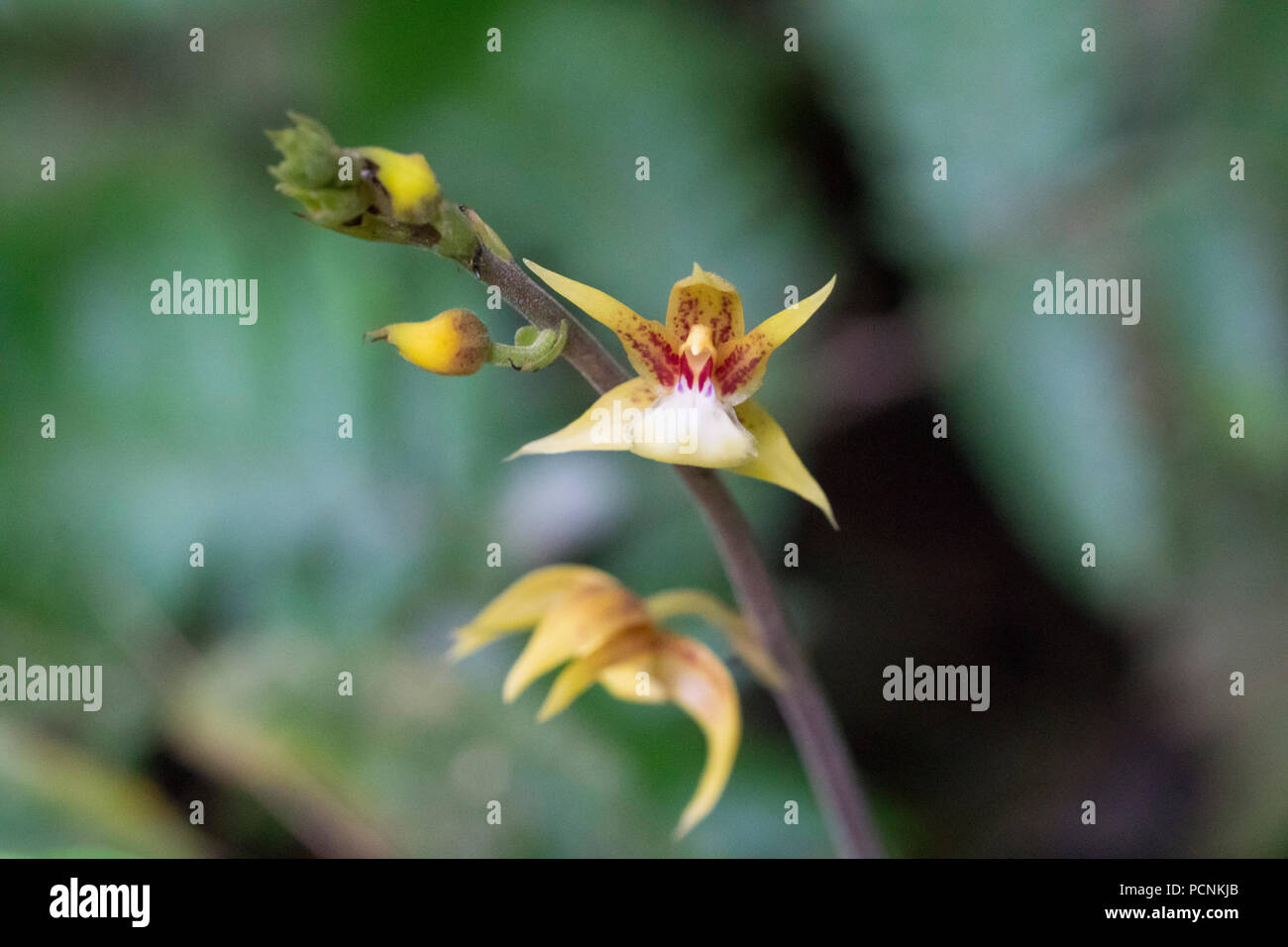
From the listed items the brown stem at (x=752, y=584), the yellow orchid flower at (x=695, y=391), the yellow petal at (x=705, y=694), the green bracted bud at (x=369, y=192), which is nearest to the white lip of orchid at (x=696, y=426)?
the yellow orchid flower at (x=695, y=391)

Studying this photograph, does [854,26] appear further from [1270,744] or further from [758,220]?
[1270,744]

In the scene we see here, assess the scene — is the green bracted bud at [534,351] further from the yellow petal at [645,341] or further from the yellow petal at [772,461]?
the yellow petal at [772,461]

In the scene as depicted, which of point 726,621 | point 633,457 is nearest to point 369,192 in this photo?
point 726,621

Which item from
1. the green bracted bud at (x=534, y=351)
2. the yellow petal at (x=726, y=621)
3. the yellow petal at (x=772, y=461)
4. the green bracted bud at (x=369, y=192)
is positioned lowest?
the yellow petal at (x=726, y=621)
